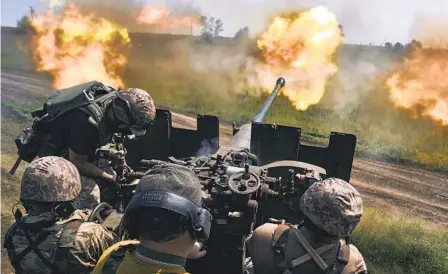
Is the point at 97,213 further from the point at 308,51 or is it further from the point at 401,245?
the point at 308,51

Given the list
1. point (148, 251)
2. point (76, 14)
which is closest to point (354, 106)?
point (76, 14)

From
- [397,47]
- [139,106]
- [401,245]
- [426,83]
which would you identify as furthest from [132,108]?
[397,47]

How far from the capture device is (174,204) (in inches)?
80.4

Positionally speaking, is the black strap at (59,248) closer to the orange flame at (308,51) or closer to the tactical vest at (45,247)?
the tactical vest at (45,247)

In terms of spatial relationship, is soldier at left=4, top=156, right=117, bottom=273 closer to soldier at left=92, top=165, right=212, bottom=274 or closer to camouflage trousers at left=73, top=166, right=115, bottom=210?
soldier at left=92, top=165, right=212, bottom=274

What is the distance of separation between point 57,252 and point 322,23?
11.6 meters

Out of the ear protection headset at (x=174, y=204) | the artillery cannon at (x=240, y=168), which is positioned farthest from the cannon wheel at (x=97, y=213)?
the ear protection headset at (x=174, y=204)

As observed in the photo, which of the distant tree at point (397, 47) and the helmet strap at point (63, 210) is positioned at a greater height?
the distant tree at point (397, 47)

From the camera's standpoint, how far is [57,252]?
2916 mm

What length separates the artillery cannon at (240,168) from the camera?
368 centimetres

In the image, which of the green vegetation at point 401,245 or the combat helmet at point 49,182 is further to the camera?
the green vegetation at point 401,245

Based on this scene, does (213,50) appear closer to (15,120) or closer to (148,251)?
(15,120)

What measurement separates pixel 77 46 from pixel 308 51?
8.73m

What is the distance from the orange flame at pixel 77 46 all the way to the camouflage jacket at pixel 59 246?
13756 mm
